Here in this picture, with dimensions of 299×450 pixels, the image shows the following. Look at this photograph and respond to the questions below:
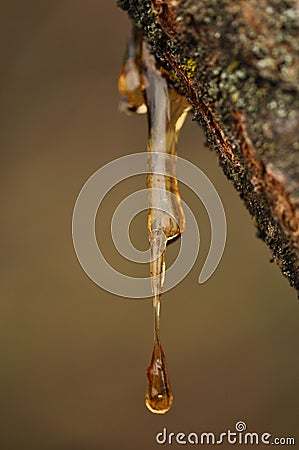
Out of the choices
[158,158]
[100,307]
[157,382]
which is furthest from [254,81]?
[100,307]

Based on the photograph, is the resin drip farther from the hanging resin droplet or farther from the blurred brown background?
the blurred brown background

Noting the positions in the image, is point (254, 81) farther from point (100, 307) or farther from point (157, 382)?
point (100, 307)

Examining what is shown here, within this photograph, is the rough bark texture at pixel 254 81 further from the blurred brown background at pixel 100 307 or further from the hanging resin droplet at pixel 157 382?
the blurred brown background at pixel 100 307

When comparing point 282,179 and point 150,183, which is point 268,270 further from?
point 282,179

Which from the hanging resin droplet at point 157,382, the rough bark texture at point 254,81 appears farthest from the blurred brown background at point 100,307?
the rough bark texture at point 254,81

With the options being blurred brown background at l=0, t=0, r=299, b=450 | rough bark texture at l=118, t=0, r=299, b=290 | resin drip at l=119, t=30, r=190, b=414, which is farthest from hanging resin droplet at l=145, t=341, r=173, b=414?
blurred brown background at l=0, t=0, r=299, b=450

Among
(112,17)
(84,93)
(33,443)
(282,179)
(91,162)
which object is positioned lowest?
(282,179)

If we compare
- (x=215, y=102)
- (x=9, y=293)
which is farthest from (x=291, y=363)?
(x=215, y=102)
